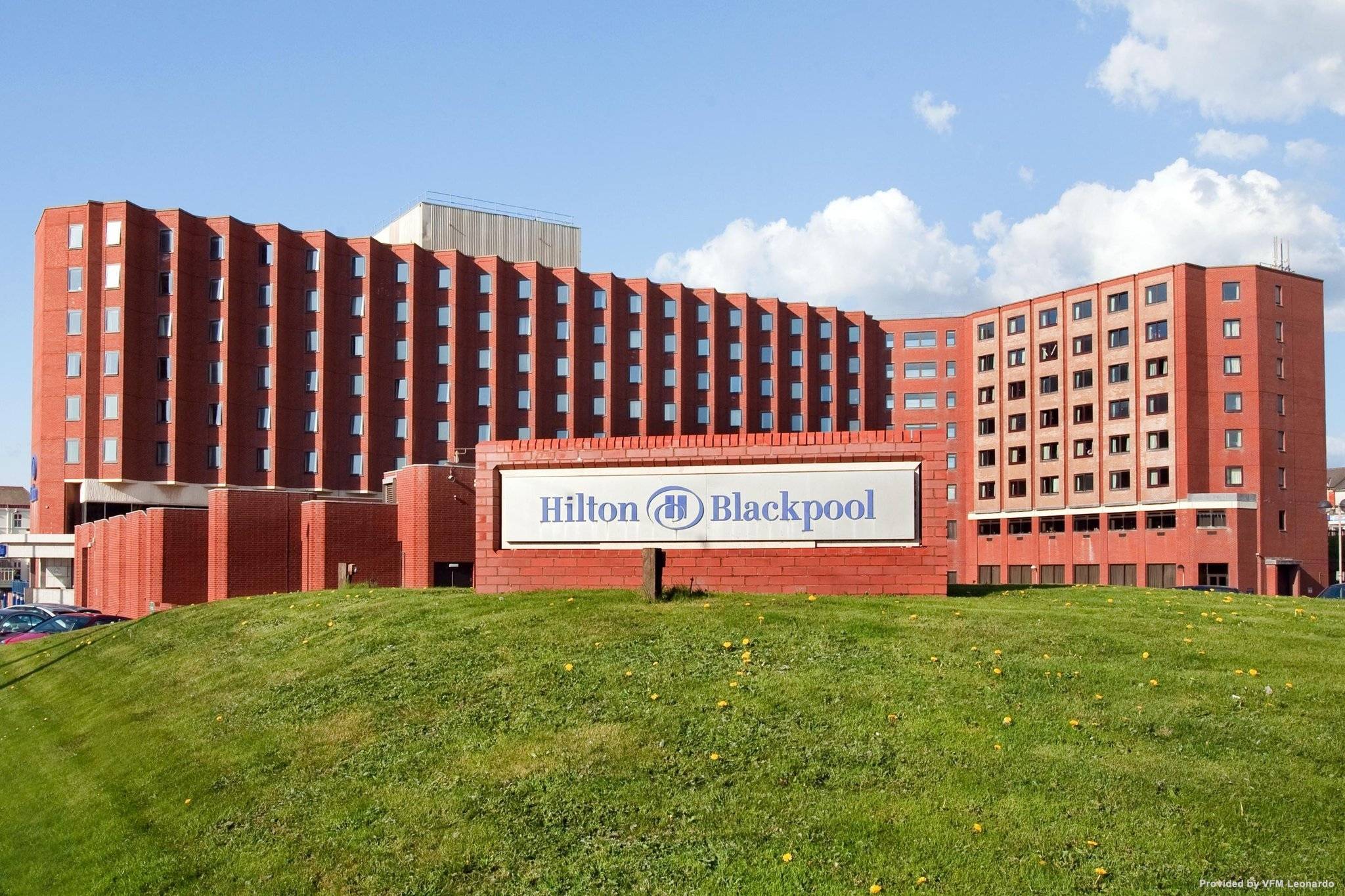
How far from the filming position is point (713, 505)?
62.3 feet

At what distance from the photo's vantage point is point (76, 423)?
73062 millimetres

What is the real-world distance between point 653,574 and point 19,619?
29765 mm

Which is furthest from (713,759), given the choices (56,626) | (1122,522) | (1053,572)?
(1053,572)

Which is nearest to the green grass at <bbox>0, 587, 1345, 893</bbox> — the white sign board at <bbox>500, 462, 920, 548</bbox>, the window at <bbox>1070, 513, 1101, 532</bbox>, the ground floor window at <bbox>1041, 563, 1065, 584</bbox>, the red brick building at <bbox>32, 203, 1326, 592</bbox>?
the white sign board at <bbox>500, 462, 920, 548</bbox>

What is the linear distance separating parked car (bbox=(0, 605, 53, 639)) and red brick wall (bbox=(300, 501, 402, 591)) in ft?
37.4

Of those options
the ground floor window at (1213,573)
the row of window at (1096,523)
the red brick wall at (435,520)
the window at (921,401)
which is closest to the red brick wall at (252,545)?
the red brick wall at (435,520)

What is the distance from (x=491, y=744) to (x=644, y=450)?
314 inches

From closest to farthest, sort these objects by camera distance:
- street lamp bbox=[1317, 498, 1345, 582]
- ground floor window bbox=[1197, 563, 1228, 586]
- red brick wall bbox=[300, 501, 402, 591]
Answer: red brick wall bbox=[300, 501, 402, 591] → street lamp bbox=[1317, 498, 1345, 582] → ground floor window bbox=[1197, 563, 1228, 586]

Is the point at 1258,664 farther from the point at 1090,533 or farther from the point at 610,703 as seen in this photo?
the point at 1090,533

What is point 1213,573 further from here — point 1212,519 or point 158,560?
point 158,560

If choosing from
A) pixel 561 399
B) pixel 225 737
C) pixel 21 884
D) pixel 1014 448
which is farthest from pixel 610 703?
pixel 1014 448

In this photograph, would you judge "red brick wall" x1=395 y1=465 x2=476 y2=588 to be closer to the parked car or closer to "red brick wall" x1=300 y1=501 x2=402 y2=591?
"red brick wall" x1=300 y1=501 x2=402 y2=591

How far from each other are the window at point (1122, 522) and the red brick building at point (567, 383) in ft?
0.53

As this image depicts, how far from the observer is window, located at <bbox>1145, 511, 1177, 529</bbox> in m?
78.5
